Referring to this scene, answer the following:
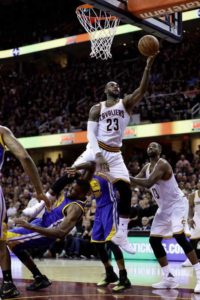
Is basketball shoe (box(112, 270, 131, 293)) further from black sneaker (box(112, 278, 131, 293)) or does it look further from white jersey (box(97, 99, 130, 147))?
white jersey (box(97, 99, 130, 147))

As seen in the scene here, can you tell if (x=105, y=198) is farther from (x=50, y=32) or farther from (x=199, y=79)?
(x=50, y=32)

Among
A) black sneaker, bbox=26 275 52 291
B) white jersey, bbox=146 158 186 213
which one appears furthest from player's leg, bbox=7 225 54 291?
white jersey, bbox=146 158 186 213

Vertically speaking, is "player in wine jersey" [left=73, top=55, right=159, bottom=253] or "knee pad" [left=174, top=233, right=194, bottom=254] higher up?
"player in wine jersey" [left=73, top=55, right=159, bottom=253]

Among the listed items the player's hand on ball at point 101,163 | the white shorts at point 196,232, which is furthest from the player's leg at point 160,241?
the white shorts at point 196,232

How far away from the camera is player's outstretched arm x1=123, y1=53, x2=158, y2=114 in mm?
6341

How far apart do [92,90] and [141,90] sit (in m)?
16.2

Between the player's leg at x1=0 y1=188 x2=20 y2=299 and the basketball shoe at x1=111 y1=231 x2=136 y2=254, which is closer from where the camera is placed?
the player's leg at x1=0 y1=188 x2=20 y2=299

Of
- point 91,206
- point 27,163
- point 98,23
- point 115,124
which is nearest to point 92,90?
point 91,206

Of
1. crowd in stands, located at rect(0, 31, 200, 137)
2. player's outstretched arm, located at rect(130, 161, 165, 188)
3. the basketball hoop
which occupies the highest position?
crowd in stands, located at rect(0, 31, 200, 137)

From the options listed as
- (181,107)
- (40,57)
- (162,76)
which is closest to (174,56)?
(162,76)

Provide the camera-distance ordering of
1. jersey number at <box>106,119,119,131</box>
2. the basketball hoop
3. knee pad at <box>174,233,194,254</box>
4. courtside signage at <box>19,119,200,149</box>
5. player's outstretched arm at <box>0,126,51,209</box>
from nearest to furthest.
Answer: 1. player's outstretched arm at <box>0,126,51,209</box>
2. jersey number at <box>106,119,119,131</box>
3. knee pad at <box>174,233,194,254</box>
4. the basketball hoop
5. courtside signage at <box>19,119,200,149</box>

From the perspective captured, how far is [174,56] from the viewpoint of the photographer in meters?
21.7

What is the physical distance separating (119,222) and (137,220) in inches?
244

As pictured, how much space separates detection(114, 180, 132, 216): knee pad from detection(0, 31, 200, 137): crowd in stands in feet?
39.9
